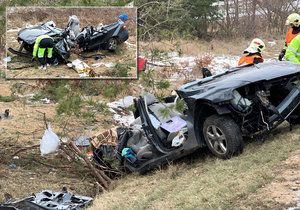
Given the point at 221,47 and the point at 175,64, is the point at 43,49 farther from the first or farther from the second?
the point at 221,47

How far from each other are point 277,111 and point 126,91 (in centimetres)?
661

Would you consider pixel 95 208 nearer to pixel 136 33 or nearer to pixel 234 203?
pixel 234 203

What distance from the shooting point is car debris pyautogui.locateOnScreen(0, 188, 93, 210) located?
642 centimetres

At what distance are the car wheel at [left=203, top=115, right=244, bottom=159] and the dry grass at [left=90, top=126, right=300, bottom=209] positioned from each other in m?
0.11

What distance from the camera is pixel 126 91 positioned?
13.0 meters

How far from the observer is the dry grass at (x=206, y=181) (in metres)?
5.46

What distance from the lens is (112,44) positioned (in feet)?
37.1

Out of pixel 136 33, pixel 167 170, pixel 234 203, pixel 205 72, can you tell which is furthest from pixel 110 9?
pixel 234 203

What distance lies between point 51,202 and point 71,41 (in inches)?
163

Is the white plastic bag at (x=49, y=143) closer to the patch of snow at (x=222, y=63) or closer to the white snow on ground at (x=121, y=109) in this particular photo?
the white snow on ground at (x=121, y=109)

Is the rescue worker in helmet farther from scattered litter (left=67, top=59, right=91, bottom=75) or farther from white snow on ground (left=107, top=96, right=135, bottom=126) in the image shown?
scattered litter (left=67, top=59, right=91, bottom=75)

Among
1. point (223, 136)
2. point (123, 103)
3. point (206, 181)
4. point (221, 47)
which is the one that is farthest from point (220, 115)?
point (221, 47)

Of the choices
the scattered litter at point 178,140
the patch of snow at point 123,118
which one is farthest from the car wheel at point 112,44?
the scattered litter at point 178,140

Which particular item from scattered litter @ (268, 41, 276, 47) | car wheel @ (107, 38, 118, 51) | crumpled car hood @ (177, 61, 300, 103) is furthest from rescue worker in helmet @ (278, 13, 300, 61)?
scattered litter @ (268, 41, 276, 47)
